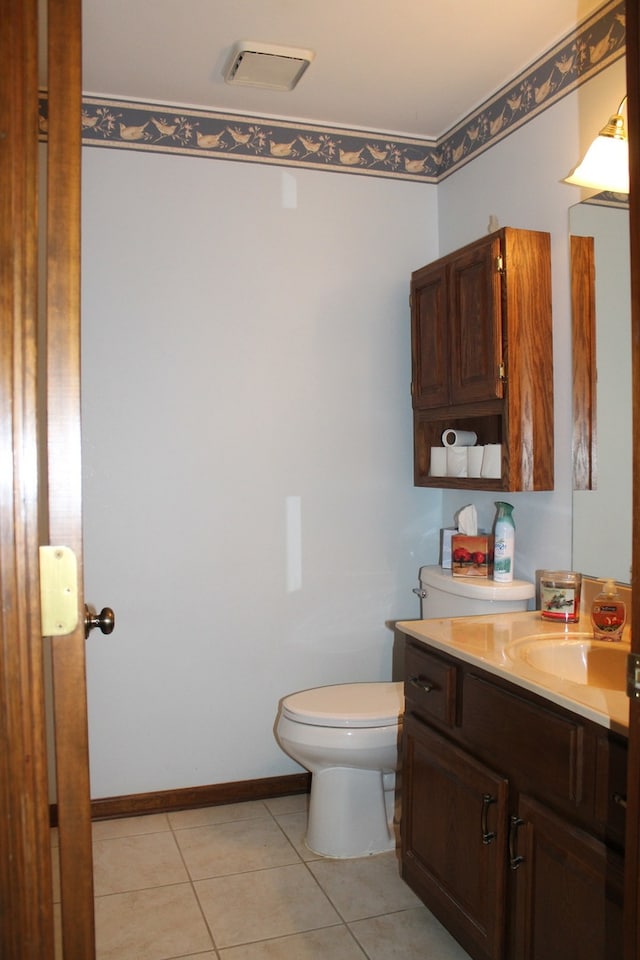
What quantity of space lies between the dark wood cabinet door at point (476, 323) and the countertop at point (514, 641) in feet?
2.26

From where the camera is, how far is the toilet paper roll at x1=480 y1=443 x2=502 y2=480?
2443 millimetres

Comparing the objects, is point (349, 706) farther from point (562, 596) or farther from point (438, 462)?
point (438, 462)

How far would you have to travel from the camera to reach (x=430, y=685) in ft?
6.67

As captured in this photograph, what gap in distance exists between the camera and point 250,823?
2.75 m

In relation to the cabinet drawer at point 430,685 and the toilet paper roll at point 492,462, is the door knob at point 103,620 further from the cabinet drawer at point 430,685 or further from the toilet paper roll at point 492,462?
the toilet paper roll at point 492,462

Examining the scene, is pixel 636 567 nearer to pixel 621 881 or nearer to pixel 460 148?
pixel 621 881

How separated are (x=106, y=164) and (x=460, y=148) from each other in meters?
1.26

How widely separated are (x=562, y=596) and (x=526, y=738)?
0.62 m

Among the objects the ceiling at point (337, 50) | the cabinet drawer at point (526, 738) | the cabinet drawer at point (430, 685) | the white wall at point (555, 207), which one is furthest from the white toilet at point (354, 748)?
the ceiling at point (337, 50)

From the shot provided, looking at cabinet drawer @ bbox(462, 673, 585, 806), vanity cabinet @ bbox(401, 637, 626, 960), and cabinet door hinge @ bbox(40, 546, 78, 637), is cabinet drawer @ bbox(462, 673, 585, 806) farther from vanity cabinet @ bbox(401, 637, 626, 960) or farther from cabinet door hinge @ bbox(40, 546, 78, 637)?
cabinet door hinge @ bbox(40, 546, 78, 637)

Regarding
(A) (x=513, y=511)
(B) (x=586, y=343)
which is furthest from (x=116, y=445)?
(B) (x=586, y=343)

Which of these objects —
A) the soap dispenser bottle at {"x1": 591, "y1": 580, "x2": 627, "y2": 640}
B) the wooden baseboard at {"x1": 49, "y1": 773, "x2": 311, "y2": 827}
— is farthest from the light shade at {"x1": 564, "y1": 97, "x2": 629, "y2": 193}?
the wooden baseboard at {"x1": 49, "y1": 773, "x2": 311, "y2": 827}

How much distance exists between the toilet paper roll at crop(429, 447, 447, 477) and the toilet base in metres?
1.03

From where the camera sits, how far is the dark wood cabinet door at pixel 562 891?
139 centimetres
